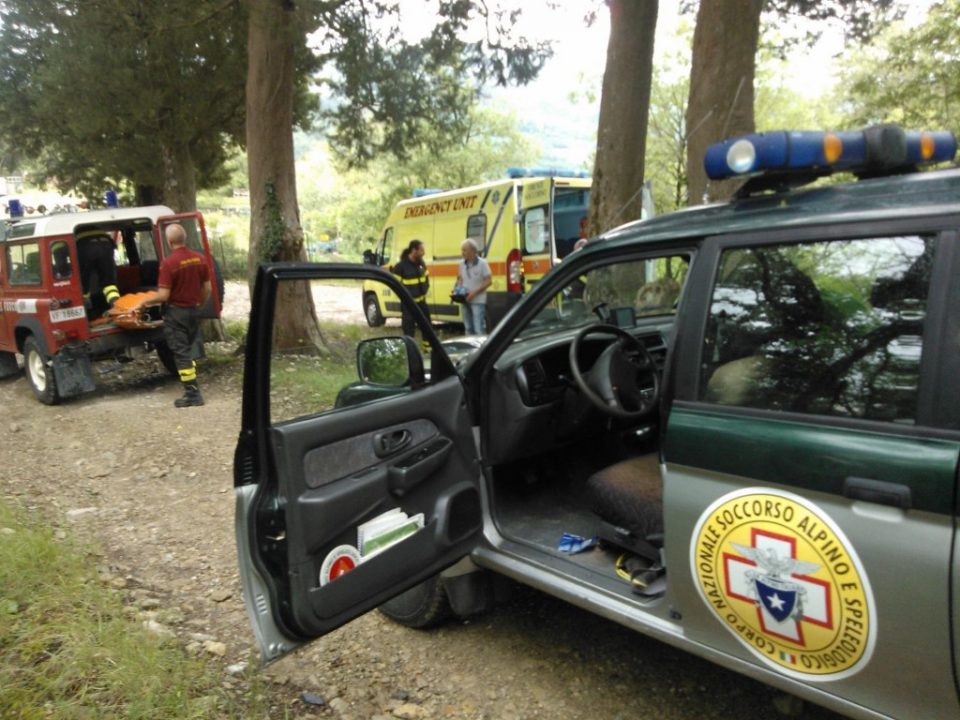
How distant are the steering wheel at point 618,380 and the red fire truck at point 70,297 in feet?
21.5

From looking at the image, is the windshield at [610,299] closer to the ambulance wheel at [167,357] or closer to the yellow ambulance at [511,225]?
the yellow ambulance at [511,225]

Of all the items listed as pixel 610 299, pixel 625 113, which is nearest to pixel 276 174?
pixel 625 113

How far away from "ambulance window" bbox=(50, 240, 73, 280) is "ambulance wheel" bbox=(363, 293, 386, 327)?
6829 millimetres

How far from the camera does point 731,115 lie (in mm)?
6309

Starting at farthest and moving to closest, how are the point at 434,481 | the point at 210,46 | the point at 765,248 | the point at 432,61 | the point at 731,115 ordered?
the point at 210,46
the point at 432,61
the point at 731,115
the point at 434,481
the point at 765,248

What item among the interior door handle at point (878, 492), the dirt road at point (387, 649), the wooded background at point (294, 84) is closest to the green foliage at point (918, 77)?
the wooded background at point (294, 84)

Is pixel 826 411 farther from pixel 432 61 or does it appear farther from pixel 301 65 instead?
pixel 301 65

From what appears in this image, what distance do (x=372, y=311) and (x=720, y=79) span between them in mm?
9428

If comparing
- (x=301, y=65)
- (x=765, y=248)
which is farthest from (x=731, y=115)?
(x=301, y=65)

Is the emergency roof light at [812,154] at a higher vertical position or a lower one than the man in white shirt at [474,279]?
higher

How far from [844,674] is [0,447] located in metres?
7.21

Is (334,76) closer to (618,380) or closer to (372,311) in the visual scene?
(372,311)

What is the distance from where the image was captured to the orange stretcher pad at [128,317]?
27.9 ft

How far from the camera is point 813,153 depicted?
2.19 metres
